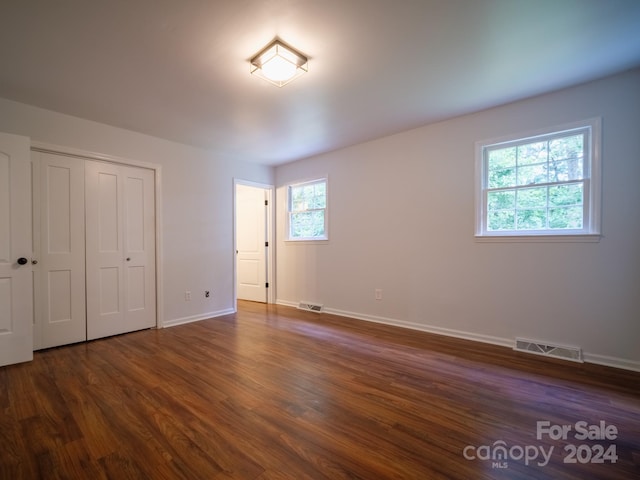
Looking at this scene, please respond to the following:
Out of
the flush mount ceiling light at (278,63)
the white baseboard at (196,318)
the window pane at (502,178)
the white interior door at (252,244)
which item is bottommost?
the white baseboard at (196,318)

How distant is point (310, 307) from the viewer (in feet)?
15.7

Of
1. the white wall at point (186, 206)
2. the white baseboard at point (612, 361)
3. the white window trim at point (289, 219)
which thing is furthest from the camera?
the white window trim at point (289, 219)

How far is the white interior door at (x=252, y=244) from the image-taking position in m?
5.40

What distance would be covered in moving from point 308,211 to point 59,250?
3243 millimetres

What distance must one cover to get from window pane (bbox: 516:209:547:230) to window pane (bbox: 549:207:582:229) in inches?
2.5

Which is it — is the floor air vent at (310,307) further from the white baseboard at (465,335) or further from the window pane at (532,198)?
the window pane at (532,198)

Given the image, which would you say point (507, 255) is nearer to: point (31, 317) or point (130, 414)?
point (130, 414)

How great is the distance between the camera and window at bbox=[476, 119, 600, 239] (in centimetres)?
269

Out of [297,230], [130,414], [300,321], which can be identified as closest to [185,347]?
[130,414]

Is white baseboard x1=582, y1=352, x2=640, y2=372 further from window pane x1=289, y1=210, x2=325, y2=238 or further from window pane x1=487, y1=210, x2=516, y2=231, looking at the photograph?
window pane x1=289, y1=210, x2=325, y2=238

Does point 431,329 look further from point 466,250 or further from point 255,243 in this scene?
point 255,243

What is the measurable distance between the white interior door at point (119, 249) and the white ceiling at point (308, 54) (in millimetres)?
725

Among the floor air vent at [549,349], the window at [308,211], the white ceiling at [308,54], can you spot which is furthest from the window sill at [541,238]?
the window at [308,211]

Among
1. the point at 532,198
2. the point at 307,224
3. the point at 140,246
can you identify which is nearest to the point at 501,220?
the point at 532,198
